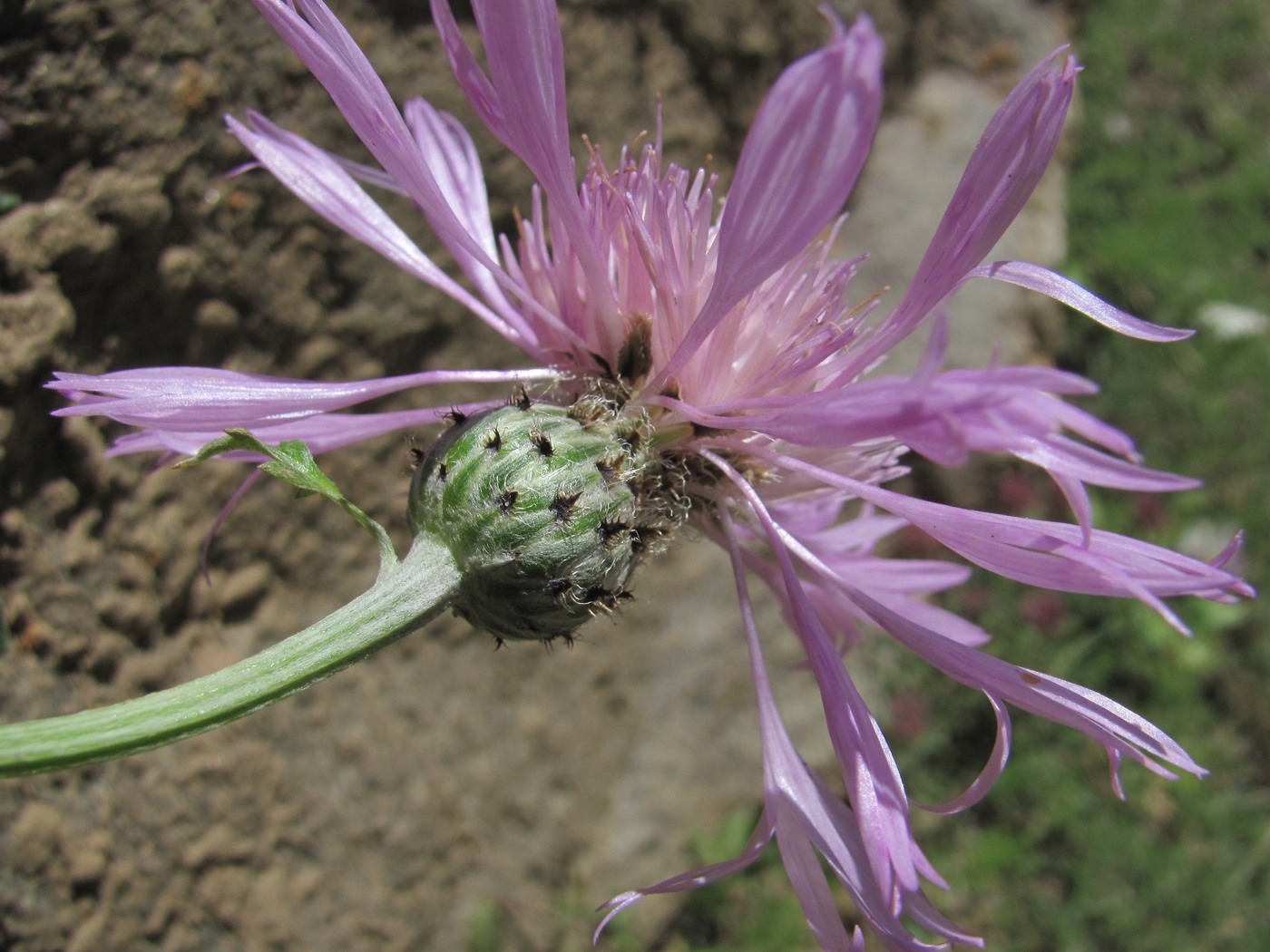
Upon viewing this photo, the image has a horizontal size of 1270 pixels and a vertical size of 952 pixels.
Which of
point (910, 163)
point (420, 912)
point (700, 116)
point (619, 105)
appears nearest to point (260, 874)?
point (420, 912)

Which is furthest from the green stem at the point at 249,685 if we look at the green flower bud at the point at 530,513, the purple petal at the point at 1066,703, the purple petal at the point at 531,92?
the purple petal at the point at 1066,703

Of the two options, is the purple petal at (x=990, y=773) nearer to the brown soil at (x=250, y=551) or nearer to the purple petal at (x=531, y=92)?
the purple petal at (x=531, y=92)

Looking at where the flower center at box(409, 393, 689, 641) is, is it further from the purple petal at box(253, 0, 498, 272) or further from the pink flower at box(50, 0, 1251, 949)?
the purple petal at box(253, 0, 498, 272)

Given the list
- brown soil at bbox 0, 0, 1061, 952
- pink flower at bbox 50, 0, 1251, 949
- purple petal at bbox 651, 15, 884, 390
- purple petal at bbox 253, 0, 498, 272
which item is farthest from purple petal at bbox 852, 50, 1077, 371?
brown soil at bbox 0, 0, 1061, 952

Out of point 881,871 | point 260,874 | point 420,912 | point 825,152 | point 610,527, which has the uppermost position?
point 825,152

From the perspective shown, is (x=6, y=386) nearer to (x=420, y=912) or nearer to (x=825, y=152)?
(x=825, y=152)
